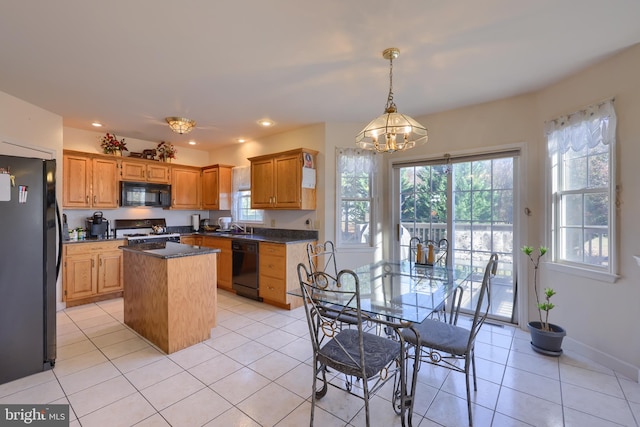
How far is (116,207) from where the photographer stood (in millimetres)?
4496

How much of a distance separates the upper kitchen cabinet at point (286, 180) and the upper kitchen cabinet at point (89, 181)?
7.13ft

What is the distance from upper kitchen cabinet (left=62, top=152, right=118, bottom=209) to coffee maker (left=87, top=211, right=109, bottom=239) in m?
0.19

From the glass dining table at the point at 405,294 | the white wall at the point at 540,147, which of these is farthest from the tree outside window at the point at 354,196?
the glass dining table at the point at 405,294

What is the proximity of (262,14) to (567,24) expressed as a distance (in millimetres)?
2066

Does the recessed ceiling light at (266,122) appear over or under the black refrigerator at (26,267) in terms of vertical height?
over

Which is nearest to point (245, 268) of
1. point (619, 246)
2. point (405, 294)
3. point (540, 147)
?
point (405, 294)

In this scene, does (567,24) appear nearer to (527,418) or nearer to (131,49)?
(527,418)

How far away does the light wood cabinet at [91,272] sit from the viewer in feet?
12.4

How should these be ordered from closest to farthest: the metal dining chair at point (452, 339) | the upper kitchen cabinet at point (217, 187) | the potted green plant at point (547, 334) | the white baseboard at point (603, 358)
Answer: the metal dining chair at point (452, 339) < the white baseboard at point (603, 358) < the potted green plant at point (547, 334) < the upper kitchen cabinet at point (217, 187)

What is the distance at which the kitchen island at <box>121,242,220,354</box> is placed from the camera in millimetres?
2604

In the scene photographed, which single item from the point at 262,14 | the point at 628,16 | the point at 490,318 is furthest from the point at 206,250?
the point at 628,16

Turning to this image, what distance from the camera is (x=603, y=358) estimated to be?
7.95ft

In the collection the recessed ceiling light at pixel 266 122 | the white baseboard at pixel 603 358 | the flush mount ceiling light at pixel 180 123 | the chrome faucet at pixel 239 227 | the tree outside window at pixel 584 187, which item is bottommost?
the white baseboard at pixel 603 358

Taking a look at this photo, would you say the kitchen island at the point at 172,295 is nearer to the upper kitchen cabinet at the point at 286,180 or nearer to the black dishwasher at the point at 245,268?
the black dishwasher at the point at 245,268
